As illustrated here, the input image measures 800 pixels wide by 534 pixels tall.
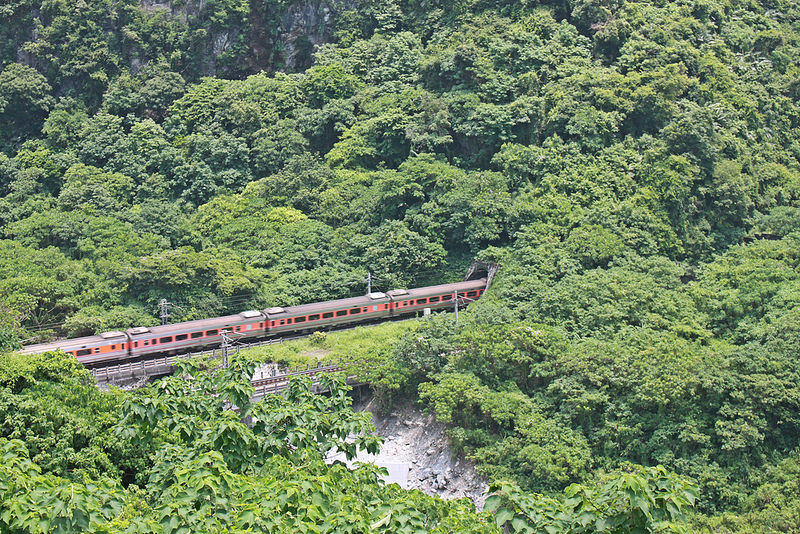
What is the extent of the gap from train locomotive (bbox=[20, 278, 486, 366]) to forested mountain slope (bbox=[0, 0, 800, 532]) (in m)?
1.27

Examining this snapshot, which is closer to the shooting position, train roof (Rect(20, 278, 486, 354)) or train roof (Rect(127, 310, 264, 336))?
train roof (Rect(20, 278, 486, 354))

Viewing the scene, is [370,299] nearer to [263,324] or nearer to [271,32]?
[263,324]

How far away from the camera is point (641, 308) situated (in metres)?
32.1

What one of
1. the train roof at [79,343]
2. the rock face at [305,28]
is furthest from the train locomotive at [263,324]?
the rock face at [305,28]

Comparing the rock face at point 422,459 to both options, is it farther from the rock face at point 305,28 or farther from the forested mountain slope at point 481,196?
the rock face at point 305,28

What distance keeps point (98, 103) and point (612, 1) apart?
27751 millimetres

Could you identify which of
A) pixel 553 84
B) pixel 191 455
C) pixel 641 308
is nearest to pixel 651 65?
pixel 553 84

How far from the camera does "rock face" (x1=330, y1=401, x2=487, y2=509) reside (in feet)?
90.7

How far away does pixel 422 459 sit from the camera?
29203 mm

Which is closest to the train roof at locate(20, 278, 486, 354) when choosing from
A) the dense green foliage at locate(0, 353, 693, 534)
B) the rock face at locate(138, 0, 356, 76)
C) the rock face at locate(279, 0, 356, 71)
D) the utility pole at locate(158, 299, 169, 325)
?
the utility pole at locate(158, 299, 169, 325)

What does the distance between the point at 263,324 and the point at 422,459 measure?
8.47 meters

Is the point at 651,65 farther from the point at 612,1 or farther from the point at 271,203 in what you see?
the point at 271,203

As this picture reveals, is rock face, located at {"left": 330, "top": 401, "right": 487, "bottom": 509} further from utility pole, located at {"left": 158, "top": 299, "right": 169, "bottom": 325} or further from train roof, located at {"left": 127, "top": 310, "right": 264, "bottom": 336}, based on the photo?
utility pole, located at {"left": 158, "top": 299, "right": 169, "bottom": 325}

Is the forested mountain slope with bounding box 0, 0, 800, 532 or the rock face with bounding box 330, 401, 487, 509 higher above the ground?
the forested mountain slope with bounding box 0, 0, 800, 532
